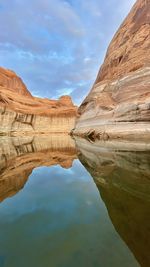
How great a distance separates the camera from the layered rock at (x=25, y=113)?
35.2m

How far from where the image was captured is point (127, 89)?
1477cm

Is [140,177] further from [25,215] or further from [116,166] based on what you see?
[25,215]

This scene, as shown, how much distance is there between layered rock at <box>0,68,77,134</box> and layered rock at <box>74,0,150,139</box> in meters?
17.4

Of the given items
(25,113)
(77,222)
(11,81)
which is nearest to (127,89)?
(77,222)

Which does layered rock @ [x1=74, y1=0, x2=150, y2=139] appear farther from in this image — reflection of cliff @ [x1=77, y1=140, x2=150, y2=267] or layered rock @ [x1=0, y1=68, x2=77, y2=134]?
layered rock @ [x1=0, y1=68, x2=77, y2=134]

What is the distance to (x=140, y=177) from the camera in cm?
420

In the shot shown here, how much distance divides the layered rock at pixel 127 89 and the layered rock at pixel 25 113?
57.1 feet

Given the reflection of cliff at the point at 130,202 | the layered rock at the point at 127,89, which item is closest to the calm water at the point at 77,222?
the reflection of cliff at the point at 130,202

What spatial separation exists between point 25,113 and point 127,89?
26.7 meters

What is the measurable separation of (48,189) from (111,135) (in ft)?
31.7

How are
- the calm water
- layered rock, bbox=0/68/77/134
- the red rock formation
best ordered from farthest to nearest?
1. the red rock formation
2. layered rock, bbox=0/68/77/134
3. the calm water

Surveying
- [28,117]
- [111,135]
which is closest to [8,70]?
[28,117]

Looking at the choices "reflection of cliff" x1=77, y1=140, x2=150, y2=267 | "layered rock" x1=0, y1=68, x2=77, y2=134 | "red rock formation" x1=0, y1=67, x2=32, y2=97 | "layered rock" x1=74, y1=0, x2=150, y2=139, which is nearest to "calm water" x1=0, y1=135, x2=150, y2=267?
"reflection of cliff" x1=77, y1=140, x2=150, y2=267

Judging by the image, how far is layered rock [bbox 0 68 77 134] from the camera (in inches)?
1384
